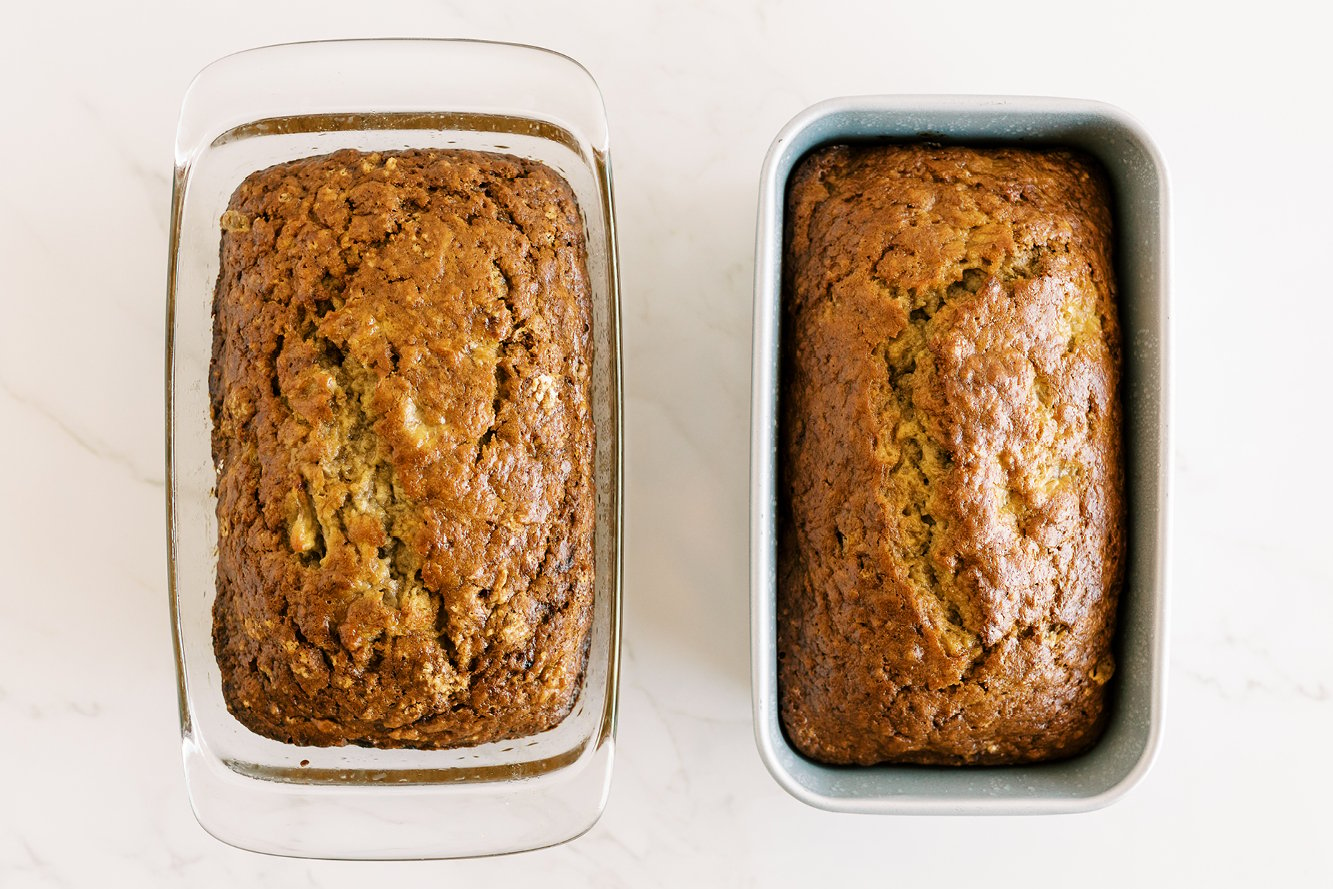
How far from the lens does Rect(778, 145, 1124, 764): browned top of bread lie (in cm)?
130

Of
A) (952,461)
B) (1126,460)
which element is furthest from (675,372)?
(1126,460)

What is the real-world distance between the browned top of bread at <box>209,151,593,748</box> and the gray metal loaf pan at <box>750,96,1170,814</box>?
0.86 ft

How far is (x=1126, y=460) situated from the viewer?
4.60ft

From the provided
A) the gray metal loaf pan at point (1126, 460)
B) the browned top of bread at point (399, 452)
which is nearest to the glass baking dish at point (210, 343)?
the browned top of bread at point (399, 452)

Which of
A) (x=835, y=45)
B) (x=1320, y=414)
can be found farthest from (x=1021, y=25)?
(x=1320, y=414)

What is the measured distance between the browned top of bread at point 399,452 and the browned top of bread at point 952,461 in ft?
1.12

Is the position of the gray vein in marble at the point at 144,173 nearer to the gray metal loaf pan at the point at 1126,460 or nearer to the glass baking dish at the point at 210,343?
the glass baking dish at the point at 210,343

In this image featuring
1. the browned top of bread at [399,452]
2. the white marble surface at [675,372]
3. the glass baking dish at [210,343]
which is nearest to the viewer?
the browned top of bread at [399,452]

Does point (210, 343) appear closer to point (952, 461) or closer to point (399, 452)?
point (399, 452)

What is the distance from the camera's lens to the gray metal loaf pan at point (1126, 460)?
4.39 feet

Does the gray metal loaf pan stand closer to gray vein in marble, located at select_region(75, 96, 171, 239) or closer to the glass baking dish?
the glass baking dish

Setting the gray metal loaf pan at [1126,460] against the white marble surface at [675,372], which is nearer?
the gray metal loaf pan at [1126,460]

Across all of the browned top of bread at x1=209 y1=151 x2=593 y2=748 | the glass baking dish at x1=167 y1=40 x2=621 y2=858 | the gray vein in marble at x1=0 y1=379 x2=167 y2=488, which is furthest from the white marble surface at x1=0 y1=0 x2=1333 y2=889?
the browned top of bread at x1=209 y1=151 x2=593 y2=748

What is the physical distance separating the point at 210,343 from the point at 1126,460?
1.31 metres
